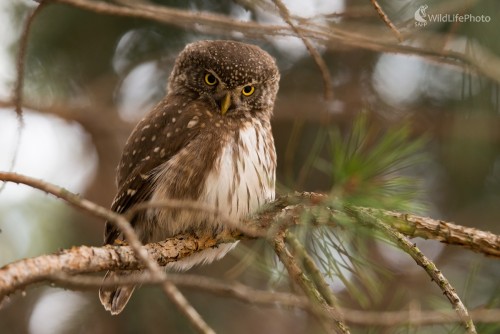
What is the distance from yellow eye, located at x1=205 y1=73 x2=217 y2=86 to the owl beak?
0.47ft

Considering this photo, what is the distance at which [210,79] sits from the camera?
3.95m

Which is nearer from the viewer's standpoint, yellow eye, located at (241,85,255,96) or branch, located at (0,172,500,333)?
branch, located at (0,172,500,333)

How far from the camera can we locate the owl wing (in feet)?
12.1

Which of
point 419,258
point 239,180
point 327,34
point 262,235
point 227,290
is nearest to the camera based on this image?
point 227,290

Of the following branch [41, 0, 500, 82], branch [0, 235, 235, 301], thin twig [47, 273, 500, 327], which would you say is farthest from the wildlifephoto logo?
thin twig [47, 273, 500, 327]

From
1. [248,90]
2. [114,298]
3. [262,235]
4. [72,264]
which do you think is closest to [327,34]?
[248,90]

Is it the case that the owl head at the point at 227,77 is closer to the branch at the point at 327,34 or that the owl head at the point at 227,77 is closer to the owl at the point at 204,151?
the owl at the point at 204,151

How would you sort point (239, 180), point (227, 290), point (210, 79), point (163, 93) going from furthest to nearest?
point (163, 93) → point (210, 79) → point (239, 180) → point (227, 290)

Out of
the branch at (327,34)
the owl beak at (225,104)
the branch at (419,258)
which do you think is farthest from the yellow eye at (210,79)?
the branch at (419,258)

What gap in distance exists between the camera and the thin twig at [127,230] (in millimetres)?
1699

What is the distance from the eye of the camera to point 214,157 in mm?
3531

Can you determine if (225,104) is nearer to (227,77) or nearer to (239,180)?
(227,77)

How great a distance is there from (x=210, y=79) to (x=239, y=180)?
732 millimetres

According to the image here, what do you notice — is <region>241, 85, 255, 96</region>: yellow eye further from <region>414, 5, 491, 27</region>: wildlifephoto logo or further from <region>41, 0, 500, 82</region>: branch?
<region>414, 5, 491, 27</region>: wildlifephoto logo
